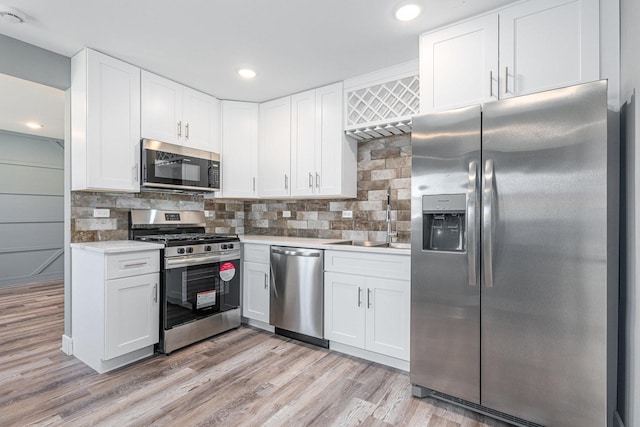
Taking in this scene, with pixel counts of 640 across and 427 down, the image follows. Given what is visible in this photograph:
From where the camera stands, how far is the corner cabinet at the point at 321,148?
3.08 m

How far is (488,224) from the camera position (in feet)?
5.78

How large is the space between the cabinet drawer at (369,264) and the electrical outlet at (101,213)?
6.60 feet

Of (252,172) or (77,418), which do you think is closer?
(77,418)

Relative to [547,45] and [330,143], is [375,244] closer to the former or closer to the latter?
[330,143]

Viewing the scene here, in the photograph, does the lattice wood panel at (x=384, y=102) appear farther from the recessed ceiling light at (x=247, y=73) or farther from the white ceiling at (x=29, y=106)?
the white ceiling at (x=29, y=106)

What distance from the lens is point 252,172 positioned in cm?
364

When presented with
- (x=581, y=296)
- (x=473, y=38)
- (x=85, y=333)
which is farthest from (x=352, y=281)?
(x=85, y=333)

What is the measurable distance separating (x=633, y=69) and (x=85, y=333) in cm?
379

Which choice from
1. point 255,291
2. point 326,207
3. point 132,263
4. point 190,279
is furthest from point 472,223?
point 132,263

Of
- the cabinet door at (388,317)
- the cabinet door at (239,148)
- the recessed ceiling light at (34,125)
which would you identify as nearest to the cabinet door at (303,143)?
the cabinet door at (239,148)

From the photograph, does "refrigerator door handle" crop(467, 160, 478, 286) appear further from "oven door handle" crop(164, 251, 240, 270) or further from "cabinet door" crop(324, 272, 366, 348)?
"oven door handle" crop(164, 251, 240, 270)

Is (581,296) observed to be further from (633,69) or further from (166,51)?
(166,51)

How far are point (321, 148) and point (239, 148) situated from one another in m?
1.02

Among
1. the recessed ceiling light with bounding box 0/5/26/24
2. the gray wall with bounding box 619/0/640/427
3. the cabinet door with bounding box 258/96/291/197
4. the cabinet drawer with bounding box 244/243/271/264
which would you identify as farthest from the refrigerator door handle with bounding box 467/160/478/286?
the recessed ceiling light with bounding box 0/5/26/24
